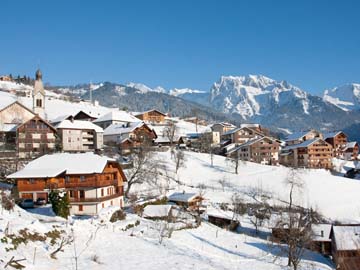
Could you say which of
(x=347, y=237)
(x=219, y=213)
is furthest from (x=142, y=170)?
(x=347, y=237)

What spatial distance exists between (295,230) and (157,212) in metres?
13.0

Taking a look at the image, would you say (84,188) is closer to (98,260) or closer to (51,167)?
(51,167)

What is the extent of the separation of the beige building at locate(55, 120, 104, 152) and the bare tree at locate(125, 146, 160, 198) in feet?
38.2

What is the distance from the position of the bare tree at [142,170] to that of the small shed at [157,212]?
36.6 ft

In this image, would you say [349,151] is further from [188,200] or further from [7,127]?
[7,127]

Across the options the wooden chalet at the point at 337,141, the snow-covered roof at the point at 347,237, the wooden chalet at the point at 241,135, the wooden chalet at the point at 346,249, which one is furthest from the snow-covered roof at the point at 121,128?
the wooden chalet at the point at 337,141

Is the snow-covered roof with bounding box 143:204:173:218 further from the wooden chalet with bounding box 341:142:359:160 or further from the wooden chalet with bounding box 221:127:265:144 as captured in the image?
the wooden chalet with bounding box 341:142:359:160

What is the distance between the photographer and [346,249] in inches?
1266

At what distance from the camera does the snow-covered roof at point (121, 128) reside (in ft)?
245

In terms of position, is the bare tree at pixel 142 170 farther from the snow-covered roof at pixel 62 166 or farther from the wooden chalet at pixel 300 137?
the wooden chalet at pixel 300 137

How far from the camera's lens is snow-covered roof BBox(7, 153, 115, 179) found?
3588cm

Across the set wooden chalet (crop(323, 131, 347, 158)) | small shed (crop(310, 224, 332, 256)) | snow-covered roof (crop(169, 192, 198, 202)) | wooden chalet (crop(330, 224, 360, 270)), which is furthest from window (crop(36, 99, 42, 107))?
wooden chalet (crop(323, 131, 347, 158))

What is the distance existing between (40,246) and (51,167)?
2068 centimetres

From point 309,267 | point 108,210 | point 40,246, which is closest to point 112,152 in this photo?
point 108,210
